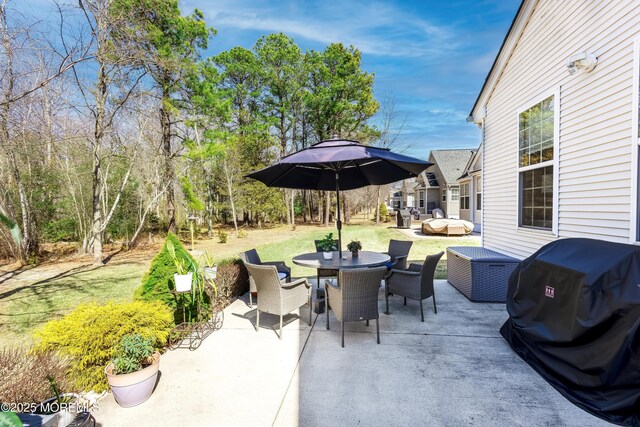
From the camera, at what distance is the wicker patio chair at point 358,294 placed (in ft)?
10.9

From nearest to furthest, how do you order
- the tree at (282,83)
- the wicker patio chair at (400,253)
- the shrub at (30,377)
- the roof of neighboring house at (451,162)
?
the shrub at (30,377) < the wicker patio chair at (400,253) < the tree at (282,83) < the roof of neighboring house at (451,162)

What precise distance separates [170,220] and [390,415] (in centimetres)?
1327

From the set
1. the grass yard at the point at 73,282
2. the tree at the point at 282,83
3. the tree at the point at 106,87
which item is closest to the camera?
the grass yard at the point at 73,282

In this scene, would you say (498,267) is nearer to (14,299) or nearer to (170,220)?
(14,299)

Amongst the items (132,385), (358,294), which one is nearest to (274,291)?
(358,294)

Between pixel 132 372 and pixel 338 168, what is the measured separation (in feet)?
12.2

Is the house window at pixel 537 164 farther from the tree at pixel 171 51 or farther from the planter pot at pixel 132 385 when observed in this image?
the tree at pixel 171 51

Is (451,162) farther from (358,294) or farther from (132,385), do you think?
(132,385)

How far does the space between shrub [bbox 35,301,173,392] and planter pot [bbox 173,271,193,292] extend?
43 centimetres

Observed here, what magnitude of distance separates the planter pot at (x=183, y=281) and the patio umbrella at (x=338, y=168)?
180cm

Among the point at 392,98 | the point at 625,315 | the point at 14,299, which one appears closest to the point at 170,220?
the point at 14,299

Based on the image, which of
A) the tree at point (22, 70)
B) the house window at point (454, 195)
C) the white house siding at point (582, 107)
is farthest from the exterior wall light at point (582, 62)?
the house window at point (454, 195)

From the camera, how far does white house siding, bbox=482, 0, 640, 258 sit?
3.20 meters

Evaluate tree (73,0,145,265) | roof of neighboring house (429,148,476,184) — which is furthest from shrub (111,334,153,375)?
roof of neighboring house (429,148,476,184)
